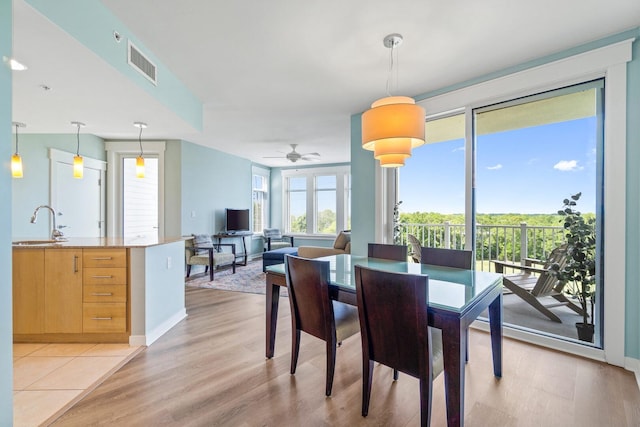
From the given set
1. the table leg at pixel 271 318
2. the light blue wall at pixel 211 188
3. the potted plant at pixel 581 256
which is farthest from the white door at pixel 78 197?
the potted plant at pixel 581 256

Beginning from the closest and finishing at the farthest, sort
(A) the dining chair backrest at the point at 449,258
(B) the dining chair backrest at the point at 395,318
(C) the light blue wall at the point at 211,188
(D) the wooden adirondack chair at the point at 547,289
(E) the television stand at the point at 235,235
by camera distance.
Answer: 1. (B) the dining chair backrest at the point at 395,318
2. (A) the dining chair backrest at the point at 449,258
3. (D) the wooden adirondack chair at the point at 547,289
4. (C) the light blue wall at the point at 211,188
5. (E) the television stand at the point at 235,235

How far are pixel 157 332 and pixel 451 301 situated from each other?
2.71 m

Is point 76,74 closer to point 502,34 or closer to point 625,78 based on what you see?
point 502,34

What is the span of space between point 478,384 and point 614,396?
811 mm

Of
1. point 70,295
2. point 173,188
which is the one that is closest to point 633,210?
point 70,295

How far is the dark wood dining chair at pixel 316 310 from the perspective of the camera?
1.88 m

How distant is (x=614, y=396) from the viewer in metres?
1.91

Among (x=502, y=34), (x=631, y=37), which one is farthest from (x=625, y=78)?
(x=502, y=34)

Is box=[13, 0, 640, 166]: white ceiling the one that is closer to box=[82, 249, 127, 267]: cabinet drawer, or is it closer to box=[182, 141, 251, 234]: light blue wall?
box=[82, 249, 127, 267]: cabinet drawer

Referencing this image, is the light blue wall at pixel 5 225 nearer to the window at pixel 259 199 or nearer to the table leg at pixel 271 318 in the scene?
the table leg at pixel 271 318

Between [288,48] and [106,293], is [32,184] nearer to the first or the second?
[106,293]

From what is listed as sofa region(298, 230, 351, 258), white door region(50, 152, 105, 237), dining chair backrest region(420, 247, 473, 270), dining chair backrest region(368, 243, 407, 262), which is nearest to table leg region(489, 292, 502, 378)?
dining chair backrest region(420, 247, 473, 270)

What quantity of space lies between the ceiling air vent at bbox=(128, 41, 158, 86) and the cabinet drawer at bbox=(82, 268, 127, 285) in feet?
5.68

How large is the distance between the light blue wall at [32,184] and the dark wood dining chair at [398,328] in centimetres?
453
